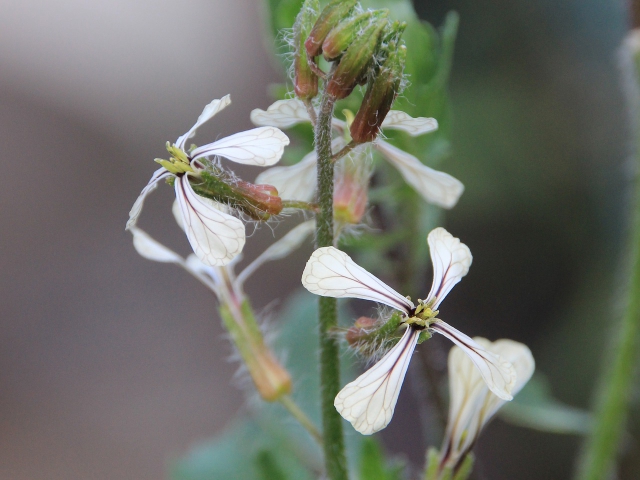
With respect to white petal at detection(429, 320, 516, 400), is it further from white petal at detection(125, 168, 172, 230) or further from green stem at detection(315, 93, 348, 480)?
white petal at detection(125, 168, 172, 230)

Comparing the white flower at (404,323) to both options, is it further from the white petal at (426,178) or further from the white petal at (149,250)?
the white petal at (149,250)

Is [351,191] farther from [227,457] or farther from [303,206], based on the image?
[227,457]

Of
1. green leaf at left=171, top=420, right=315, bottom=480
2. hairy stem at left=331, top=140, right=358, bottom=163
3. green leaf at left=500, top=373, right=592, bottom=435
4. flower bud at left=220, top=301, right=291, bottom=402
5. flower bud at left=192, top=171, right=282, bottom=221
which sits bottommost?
green leaf at left=171, top=420, right=315, bottom=480

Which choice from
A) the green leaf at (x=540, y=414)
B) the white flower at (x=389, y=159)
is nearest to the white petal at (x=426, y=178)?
the white flower at (x=389, y=159)

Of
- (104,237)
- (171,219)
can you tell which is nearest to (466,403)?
(171,219)

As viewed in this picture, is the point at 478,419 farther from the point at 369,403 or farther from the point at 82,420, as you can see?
the point at 82,420

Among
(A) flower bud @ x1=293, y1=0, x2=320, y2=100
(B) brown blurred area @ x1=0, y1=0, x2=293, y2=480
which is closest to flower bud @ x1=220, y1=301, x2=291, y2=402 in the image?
(A) flower bud @ x1=293, y1=0, x2=320, y2=100

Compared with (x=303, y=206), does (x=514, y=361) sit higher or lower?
lower

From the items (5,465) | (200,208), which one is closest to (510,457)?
(200,208)
